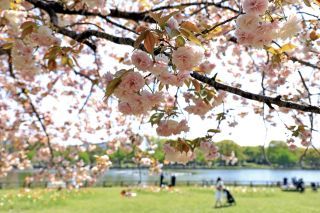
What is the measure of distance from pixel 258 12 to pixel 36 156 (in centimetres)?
1034

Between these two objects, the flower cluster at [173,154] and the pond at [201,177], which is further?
the pond at [201,177]

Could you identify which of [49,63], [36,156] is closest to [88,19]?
[49,63]

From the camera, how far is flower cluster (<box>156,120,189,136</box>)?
2.51 metres

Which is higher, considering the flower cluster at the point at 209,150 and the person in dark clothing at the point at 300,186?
the flower cluster at the point at 209,150

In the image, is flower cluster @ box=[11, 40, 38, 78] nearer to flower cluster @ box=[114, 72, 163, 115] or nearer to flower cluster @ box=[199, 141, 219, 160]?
flower cluster @ box=[114, 72, 163, 115]

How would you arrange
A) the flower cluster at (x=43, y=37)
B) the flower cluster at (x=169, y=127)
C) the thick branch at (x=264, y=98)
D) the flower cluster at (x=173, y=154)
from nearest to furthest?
the thick branch at (x=264, y=98)
the flower cluster at (x=43, y=37)
the flower cluster at (x=169, y=127)
the flower cluster at (x=173, y=154)

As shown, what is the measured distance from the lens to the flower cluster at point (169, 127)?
8.25ft

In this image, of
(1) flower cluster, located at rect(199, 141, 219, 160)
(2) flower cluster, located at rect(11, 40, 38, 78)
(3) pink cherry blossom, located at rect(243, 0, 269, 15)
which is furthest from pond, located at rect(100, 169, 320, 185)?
(3) pink cherry blossom, located at rect(243, 0, 269, 15)

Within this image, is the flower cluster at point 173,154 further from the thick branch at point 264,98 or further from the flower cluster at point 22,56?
the flower cluster at point 22,56

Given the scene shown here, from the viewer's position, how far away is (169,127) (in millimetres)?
2512

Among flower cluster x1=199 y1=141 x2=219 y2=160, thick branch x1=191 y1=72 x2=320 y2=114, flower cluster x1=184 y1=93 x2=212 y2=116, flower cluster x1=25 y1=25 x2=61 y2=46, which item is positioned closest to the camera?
thick branch x1=191 y1=72 x2=320 y2=114

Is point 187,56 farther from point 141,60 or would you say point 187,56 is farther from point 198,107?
point 198,107

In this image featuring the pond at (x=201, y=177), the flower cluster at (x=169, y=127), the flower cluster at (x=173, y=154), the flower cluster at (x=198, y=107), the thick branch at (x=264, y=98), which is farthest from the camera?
the pond at (x=201, y=177)

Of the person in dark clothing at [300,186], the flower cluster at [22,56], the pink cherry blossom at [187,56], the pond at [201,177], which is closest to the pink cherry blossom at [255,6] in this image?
the pink cherry blossom at [187,56]
